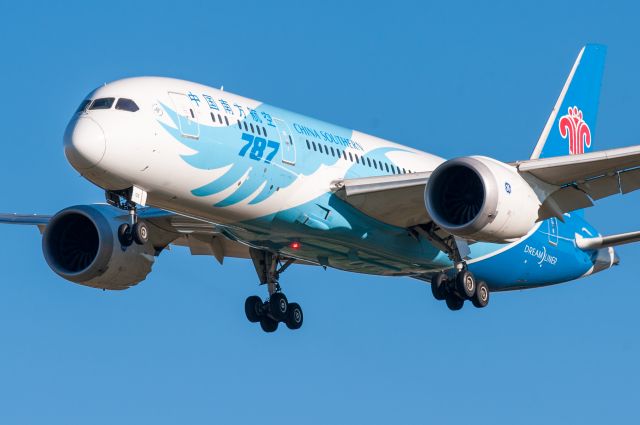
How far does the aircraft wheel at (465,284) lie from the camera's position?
1395 inches

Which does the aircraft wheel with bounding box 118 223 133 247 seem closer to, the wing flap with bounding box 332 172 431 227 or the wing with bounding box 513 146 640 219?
the wing flap with bounding box 332 172 431 227

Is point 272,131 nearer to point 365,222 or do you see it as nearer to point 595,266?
point 365,222

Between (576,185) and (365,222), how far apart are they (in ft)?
17.2

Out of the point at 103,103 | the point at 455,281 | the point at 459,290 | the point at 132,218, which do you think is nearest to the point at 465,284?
the point at 459,290

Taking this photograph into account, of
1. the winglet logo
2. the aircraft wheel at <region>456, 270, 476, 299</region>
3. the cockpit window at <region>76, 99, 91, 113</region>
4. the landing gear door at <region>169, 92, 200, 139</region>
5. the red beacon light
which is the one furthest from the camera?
the winglet logo

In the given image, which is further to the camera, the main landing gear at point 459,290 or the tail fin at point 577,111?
the tail fin at point 577,111

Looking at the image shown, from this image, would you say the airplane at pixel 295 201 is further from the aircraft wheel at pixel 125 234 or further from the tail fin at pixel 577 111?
the tail fin at pixel 577 111

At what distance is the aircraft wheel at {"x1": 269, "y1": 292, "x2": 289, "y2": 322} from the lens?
123 feet

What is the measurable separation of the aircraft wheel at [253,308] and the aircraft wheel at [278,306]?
503 mm

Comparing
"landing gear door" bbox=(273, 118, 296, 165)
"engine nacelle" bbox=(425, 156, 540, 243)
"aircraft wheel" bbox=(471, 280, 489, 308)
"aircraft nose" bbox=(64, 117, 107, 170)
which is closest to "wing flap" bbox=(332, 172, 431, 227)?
"engine nacelle" bbox=(425, 156, 540, 243)

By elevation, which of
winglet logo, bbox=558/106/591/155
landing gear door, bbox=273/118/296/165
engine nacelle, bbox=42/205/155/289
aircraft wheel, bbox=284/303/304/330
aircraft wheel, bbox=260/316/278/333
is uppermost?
winglet logo, bbox=558/106/591/155

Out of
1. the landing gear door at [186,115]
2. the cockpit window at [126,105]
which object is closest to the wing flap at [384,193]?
the landing gear door at [186,115]

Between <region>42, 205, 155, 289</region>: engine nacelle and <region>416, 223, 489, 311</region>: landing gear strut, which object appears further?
<region>42, 205, 155, 289</region>: engine nacelle

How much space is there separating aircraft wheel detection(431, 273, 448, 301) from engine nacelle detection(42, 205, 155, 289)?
A: 8130mm
